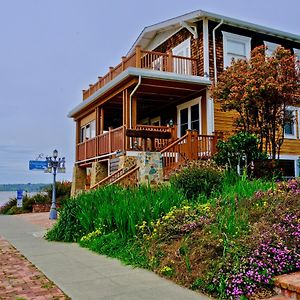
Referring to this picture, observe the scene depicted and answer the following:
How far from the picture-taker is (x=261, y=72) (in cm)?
1288

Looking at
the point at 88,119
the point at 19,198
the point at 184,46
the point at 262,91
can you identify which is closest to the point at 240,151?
the point at 262,91

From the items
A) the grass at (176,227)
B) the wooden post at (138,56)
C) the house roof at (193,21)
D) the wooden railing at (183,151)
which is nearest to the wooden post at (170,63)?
the wooden post at (138,56)

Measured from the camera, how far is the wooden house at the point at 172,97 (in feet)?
44.6

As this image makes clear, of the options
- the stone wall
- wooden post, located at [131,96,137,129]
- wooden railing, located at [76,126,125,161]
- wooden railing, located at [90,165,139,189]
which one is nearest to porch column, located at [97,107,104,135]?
wooden railing, located at [76,126,125,161]

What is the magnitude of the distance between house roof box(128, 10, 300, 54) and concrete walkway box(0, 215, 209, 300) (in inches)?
457

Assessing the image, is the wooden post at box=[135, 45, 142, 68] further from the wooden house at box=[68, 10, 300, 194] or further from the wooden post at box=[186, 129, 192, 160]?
the wooden post at box=[186, 129, 192, 160]

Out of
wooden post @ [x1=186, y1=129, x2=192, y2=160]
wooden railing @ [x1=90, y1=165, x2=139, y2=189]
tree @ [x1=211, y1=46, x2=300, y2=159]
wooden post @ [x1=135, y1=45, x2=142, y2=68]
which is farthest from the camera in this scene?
wooden post @ [x1=135, y1=45, x2=142, y2=68]

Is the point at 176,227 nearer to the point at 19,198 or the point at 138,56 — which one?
the point at 138,56

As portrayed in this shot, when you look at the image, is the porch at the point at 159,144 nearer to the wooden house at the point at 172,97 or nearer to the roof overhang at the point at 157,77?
the wooden house at the point at 172,97

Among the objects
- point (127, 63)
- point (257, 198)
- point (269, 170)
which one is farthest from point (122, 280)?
point (127, 63)

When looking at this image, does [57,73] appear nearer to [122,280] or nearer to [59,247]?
[59,247]

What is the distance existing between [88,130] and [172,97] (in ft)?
21.8

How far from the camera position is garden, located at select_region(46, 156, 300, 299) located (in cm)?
485

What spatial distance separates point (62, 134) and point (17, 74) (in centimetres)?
758
